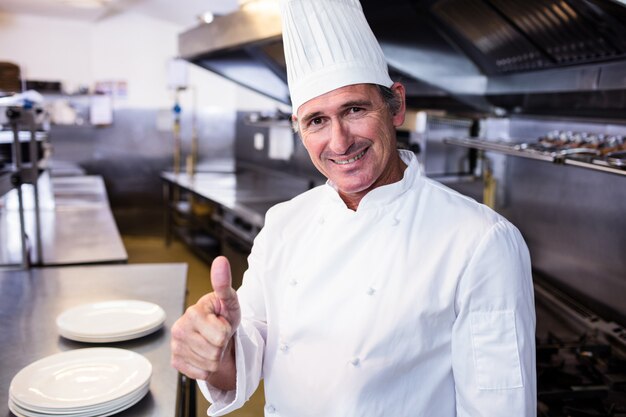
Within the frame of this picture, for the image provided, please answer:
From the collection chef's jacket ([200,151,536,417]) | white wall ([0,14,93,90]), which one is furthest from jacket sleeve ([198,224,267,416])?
white wall ([0,14,93,90])

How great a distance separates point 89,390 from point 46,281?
119cm

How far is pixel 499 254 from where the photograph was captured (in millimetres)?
1135

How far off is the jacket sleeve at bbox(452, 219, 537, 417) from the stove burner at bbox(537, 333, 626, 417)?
0.65 metres

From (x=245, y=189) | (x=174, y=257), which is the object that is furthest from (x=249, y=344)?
(x=174, y=257)

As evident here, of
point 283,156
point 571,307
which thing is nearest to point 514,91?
point 571,307

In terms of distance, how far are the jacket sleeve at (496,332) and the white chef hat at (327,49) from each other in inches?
17.7

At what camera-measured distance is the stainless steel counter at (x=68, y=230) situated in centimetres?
290

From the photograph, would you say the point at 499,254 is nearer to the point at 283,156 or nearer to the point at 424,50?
the point at 424,50

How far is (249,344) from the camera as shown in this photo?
134 cm

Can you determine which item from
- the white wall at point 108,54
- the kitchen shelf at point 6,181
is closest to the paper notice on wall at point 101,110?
the white wall at point 108,54

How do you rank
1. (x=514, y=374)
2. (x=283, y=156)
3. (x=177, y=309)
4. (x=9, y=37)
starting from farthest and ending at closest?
(x=9, y=37) < (x=283, y=156) < (x=177, y=309) < (x=514, y=374)

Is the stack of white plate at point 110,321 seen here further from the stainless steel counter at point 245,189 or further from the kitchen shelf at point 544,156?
the stainless steel counter at point 245,189

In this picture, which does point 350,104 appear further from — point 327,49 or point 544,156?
point 544,156

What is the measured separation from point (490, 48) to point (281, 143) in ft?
9.95
